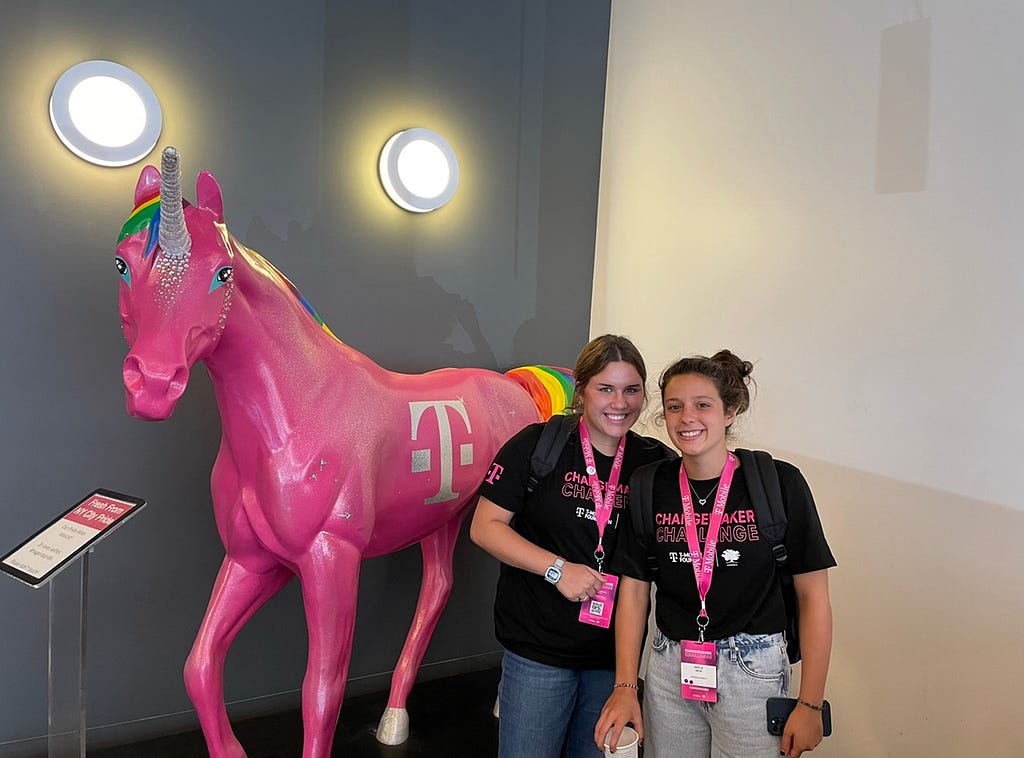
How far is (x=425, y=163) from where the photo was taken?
99.0 inches

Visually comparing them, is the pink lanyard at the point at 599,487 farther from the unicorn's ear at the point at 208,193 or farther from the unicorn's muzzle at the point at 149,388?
the unicorn's ear at the point at 208,193

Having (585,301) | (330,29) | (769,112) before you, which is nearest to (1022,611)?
(769,112)

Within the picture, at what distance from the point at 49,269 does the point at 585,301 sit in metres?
1.81

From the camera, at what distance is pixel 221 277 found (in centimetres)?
147

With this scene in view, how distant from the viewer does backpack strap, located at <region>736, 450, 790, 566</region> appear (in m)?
1.34

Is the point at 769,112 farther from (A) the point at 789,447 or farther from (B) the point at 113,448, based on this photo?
(B) the point at 113,448

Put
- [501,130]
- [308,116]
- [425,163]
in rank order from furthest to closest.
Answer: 1. [501,130]
2. [425,163]
3. [308,116]

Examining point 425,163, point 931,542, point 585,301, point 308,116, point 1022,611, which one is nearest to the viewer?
point 1022,611

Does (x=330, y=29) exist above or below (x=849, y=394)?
above

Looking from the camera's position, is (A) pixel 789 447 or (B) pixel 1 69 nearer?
(B) pixel 1 69

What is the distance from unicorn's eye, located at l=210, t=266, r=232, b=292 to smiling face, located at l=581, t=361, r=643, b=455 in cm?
74

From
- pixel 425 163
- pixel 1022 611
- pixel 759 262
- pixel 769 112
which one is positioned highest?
pixel 769 112

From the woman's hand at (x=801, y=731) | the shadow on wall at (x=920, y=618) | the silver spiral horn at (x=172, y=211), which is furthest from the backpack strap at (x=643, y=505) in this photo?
the silver spiral horn at (x=172, y=211)

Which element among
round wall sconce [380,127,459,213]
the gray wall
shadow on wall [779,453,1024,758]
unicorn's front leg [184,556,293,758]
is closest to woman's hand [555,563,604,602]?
unicorn's front leg [184,556,293,758]
